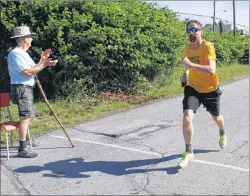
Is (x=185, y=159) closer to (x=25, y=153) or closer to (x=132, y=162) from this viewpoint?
(x=132, y=162)

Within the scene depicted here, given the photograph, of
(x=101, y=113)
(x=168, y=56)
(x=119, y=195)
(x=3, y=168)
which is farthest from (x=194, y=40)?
(x=168, y=56)

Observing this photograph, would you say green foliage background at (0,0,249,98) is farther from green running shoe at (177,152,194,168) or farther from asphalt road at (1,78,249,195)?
green running shoe at (177,152,194,168)

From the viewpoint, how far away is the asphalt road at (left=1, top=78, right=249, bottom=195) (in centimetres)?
442

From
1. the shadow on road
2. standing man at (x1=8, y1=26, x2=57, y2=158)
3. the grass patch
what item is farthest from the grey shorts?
the grass patch

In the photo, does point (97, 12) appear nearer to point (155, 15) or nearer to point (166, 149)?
point (155, 15)

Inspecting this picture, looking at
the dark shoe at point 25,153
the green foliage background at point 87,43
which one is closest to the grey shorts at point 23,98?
the dark shoe at point 25,153

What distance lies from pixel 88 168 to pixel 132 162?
627 mm

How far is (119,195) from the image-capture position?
4.25 meters

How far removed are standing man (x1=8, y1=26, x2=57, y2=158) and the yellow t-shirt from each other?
194 cm

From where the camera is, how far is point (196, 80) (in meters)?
5.33

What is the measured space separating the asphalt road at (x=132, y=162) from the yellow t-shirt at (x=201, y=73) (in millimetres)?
1002

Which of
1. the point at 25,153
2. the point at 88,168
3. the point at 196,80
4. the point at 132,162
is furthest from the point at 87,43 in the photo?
the point at 88,168

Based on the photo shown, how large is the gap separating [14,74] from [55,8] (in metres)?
4.40

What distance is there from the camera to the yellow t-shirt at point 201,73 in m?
5.07
